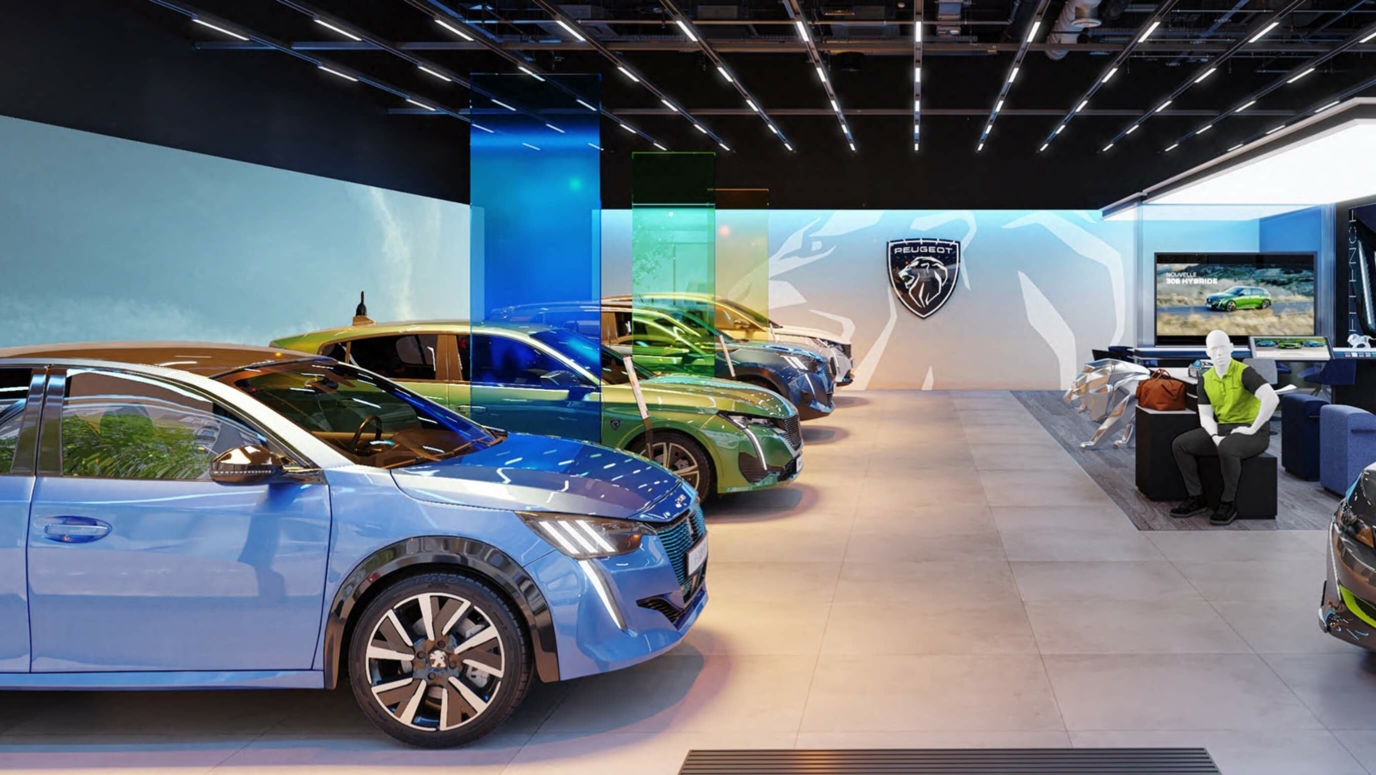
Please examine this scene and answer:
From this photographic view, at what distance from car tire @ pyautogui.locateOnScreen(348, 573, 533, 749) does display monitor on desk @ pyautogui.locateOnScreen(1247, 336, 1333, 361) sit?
11.1 meters

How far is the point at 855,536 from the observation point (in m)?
8.02

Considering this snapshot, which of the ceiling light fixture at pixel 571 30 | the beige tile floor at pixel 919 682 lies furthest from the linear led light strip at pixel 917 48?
the beige tile floor at pixel 919 682

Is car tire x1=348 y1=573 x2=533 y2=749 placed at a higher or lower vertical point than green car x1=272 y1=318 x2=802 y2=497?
lower

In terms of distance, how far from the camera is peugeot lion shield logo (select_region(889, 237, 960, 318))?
2064 cm

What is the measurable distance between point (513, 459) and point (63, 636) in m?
1.66

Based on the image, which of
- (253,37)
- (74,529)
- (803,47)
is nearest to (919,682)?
(74,529)

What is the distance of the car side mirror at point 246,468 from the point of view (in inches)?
157

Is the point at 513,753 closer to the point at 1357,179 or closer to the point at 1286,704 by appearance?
the point at 1286,704

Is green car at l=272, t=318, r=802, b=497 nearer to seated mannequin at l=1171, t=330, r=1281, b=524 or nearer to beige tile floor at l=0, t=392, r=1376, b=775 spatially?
beige tile floor at l=0, t=392, r=1376, b=775

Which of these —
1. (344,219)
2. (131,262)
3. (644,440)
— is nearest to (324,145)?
(344,219)

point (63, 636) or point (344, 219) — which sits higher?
point (344, 219)

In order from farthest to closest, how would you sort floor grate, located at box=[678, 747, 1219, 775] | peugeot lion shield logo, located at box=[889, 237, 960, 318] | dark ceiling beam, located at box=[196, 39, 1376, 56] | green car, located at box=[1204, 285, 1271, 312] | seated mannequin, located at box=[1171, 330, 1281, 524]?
1. peugeot lion shield logo, located at box=[889, 237, 960, 318]
2. green car, located at box=[1204, 285, 1271, 312]
3. dark ceiling beam, located at box=[196, 39, 1376, 56]
4. seated mannequin, located at box=[1171, 330, 1281, 524]
5. floor grate, located at box=[678, 747, 1219, 775]

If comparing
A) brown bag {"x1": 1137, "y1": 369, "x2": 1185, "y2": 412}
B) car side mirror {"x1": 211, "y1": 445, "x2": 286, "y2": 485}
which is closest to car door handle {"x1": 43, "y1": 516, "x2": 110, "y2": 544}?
car side mirror {"x1": 211, "y1": 445, "x2": 286, "y2": 485}

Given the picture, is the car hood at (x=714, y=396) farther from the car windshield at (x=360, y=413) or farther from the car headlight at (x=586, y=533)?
the car headlight at (x=586, y=533)
